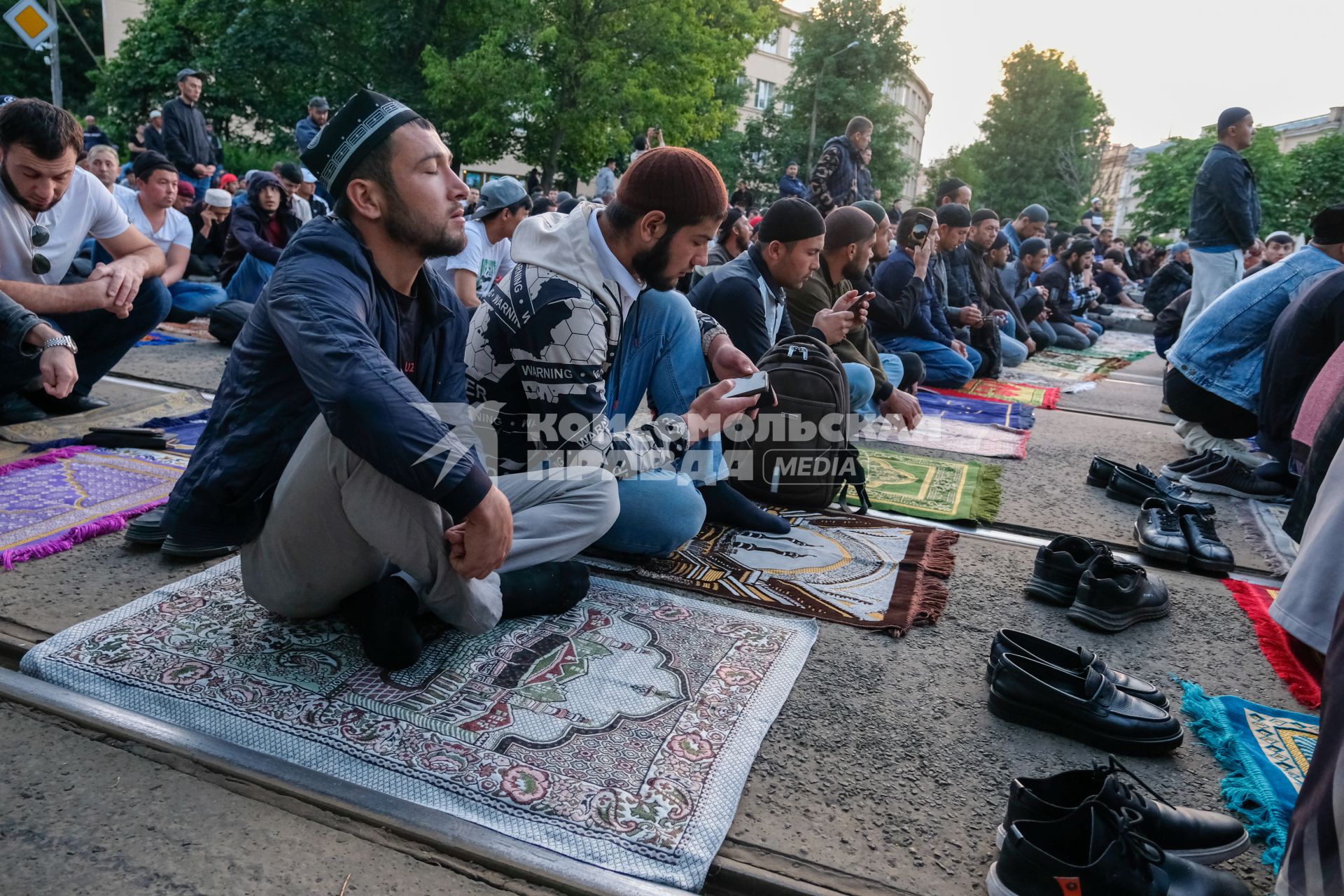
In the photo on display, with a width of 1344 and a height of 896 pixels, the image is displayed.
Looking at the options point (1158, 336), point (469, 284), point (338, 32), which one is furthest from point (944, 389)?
point (338, 32)

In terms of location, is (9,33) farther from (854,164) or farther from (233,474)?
(233,474)

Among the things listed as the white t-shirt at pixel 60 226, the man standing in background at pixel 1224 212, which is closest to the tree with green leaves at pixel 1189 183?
the man standing in background at pixel 1224 212

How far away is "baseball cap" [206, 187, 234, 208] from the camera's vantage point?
863cm

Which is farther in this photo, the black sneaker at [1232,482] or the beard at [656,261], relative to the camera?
the black sneaker at [1232,482]

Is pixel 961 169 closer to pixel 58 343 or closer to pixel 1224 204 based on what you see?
pixel 1224 204

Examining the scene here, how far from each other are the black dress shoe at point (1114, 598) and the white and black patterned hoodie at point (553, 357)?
1.41m

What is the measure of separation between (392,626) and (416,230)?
979 millimetres

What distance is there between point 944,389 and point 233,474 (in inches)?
232

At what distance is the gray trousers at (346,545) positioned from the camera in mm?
1990

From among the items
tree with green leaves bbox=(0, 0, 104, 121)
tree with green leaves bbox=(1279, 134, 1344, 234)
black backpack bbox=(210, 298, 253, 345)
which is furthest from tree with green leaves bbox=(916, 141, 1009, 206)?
black backpack bbox=(210, 298, 253, 345)

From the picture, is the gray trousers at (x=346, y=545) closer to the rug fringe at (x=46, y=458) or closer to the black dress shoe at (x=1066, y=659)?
Answer: the black dress shoe at (x=1066, y=659)

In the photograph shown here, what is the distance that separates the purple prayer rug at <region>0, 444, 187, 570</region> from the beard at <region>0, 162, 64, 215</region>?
1.01 meters

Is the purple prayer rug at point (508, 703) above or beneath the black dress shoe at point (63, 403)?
beneath

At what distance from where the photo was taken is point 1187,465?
4836 mm
